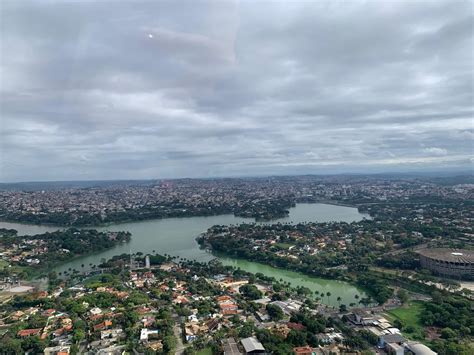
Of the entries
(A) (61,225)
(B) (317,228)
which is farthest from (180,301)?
(A) (61,225)

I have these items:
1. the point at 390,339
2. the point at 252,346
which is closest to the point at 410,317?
the point at 390,339

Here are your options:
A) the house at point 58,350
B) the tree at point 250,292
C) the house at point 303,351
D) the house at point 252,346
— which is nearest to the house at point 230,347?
the house at point 252,346

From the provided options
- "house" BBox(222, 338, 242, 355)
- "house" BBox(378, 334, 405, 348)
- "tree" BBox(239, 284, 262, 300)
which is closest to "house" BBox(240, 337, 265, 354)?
"house" BBox(222, 338, 242, 355)

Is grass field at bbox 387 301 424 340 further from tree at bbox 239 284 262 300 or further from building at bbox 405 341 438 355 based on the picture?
tree at bbox 239 284 262 300

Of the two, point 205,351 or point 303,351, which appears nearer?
point 303,351

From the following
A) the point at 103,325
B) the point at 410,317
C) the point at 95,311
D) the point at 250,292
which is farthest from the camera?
the point at 250,292

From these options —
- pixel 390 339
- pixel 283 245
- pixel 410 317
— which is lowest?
pixel 410 317

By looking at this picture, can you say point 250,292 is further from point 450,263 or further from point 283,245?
point 283,245
